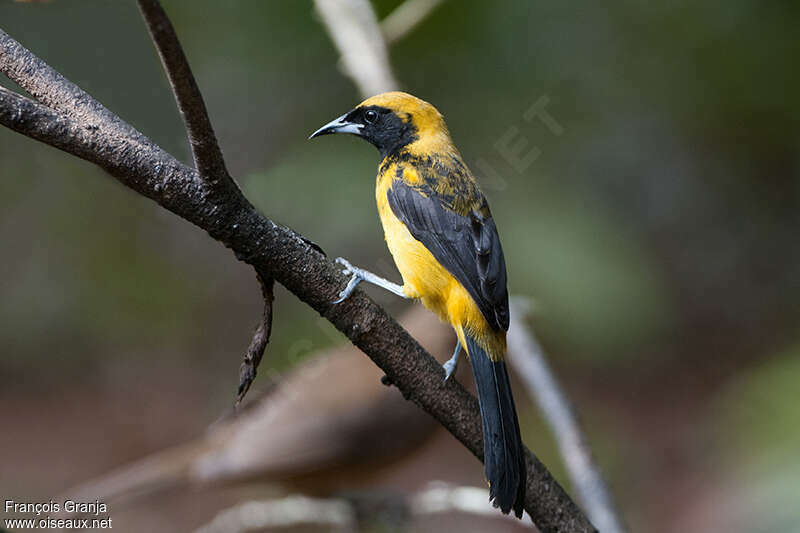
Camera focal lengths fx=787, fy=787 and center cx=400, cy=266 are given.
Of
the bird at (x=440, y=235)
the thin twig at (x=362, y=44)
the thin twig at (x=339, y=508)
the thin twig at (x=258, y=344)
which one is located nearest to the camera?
the thin twig at (x=258, y=344)

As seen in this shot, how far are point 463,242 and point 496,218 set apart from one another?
2.54 meters

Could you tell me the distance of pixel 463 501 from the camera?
109 inches

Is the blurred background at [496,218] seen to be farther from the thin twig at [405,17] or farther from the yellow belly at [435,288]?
the yellow belly at [435,288]

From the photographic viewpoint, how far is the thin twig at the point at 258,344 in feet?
5.02

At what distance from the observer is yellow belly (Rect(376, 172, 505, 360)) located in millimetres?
2326

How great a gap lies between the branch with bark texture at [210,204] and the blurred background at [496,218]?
251 centimetres

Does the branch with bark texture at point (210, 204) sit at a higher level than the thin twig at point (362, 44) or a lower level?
higher

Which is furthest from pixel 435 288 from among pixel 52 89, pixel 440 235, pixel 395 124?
pixel 52 89

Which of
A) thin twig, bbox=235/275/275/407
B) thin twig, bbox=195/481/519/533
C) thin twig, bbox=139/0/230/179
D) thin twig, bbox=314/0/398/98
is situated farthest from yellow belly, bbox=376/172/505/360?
thin twig, bbox=314/0/398/98

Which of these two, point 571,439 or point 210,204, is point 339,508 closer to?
point 571,439

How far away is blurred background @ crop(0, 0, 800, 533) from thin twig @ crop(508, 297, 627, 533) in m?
1.31

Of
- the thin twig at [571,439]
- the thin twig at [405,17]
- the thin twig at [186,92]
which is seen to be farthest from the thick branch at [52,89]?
the thin twig at [405,17]

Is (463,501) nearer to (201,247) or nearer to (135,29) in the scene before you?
(201,247)

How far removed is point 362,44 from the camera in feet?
12.6
